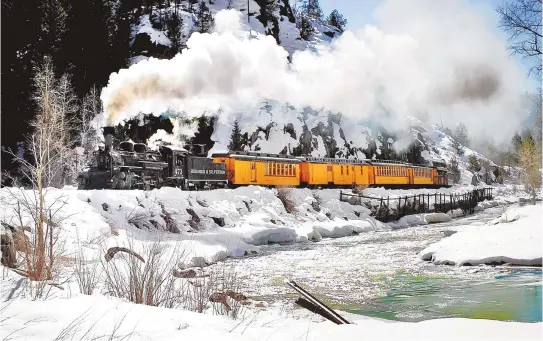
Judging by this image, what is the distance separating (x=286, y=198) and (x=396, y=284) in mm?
15822

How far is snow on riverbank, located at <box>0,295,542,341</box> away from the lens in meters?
4.53

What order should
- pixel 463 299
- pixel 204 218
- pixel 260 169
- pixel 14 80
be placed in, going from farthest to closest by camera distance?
1. pixel 260 169
2. pixel 14 80
3. pixel 204 218
4. pixel 463 299

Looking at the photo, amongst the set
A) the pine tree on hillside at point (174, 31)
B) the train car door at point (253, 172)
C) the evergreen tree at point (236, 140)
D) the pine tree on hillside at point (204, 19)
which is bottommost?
the train car door at point (253, 172)

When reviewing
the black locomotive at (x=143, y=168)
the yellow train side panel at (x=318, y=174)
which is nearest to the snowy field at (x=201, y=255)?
the black locomotive at (x=143, y=168)

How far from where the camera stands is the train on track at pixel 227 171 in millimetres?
17828

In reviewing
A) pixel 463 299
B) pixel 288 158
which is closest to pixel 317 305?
pixel 463 299

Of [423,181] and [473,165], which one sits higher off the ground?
[473,165]

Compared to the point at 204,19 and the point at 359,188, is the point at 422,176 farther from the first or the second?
the point at 204,19

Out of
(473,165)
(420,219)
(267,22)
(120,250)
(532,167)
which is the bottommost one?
(420,219)

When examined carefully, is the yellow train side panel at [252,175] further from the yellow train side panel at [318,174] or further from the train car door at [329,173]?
the train car door at [329,173]

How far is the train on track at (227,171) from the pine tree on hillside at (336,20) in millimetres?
89530

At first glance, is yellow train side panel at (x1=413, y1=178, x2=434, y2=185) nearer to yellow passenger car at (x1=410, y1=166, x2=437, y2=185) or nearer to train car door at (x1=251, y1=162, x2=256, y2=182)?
yellow passenger car at (x1=410, y1=166, x2=437, y2=185)

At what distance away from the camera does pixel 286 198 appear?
26.3 m

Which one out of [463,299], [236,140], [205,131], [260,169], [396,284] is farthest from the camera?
[205,131]
